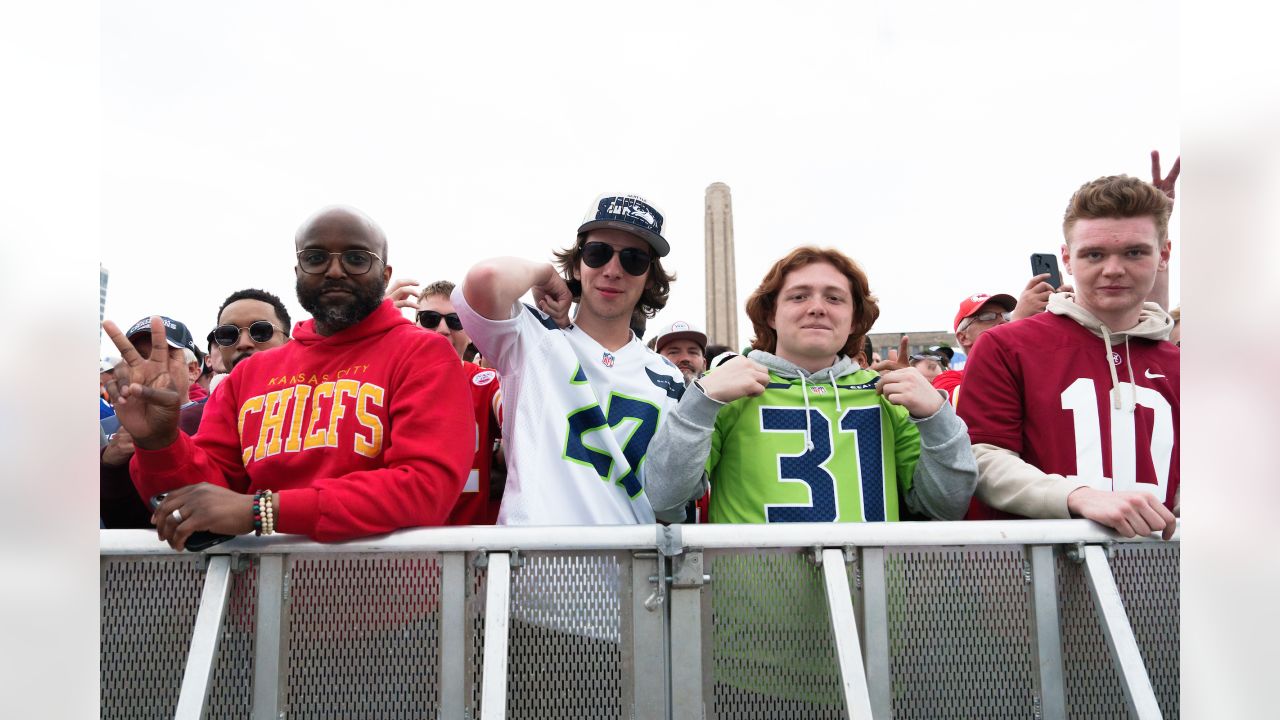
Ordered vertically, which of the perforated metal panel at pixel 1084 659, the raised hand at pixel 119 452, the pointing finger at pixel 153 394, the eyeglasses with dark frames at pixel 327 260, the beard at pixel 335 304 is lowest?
the perforated metal panel at pixel 1084 659

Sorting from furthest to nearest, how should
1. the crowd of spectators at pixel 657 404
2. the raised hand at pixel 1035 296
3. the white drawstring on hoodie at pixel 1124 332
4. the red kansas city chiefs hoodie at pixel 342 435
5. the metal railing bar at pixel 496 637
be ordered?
1. the raised hand at pixel 1035 296
2. the white drawstring on hoodie at pixel 1124 332
3. the crowd of spectators at pixel 657 404
4. the red kansas city chiefs hoodie at pixel 342 435
5. the metal railing bar at pixel 496 637

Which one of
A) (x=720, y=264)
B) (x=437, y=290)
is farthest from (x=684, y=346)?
(x=720, y=264)

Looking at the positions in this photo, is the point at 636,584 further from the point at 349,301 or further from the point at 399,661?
the point at 349,301

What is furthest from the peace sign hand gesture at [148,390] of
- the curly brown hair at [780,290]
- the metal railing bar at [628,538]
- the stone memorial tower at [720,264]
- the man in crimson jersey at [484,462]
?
the stone memorial tower at [720,264]

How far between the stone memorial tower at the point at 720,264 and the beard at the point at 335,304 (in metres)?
11.0

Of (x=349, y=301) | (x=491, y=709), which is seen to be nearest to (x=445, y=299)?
(x=349, y=301)

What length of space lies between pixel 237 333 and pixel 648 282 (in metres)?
2.12

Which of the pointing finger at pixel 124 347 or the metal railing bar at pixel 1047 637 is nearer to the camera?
the metal railing bar at pixel 1047 637

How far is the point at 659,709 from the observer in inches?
61.2

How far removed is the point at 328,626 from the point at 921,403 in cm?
147

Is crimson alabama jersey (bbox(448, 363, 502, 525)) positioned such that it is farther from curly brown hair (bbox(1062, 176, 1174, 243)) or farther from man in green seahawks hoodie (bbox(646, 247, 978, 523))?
curly brown hair (bbox(1062, 176, 1174, 243))

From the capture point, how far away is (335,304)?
2.18 meters

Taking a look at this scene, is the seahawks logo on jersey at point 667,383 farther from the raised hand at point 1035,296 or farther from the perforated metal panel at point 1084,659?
the raised hand at point 1035,296

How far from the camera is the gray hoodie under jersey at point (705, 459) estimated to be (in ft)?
6.49
